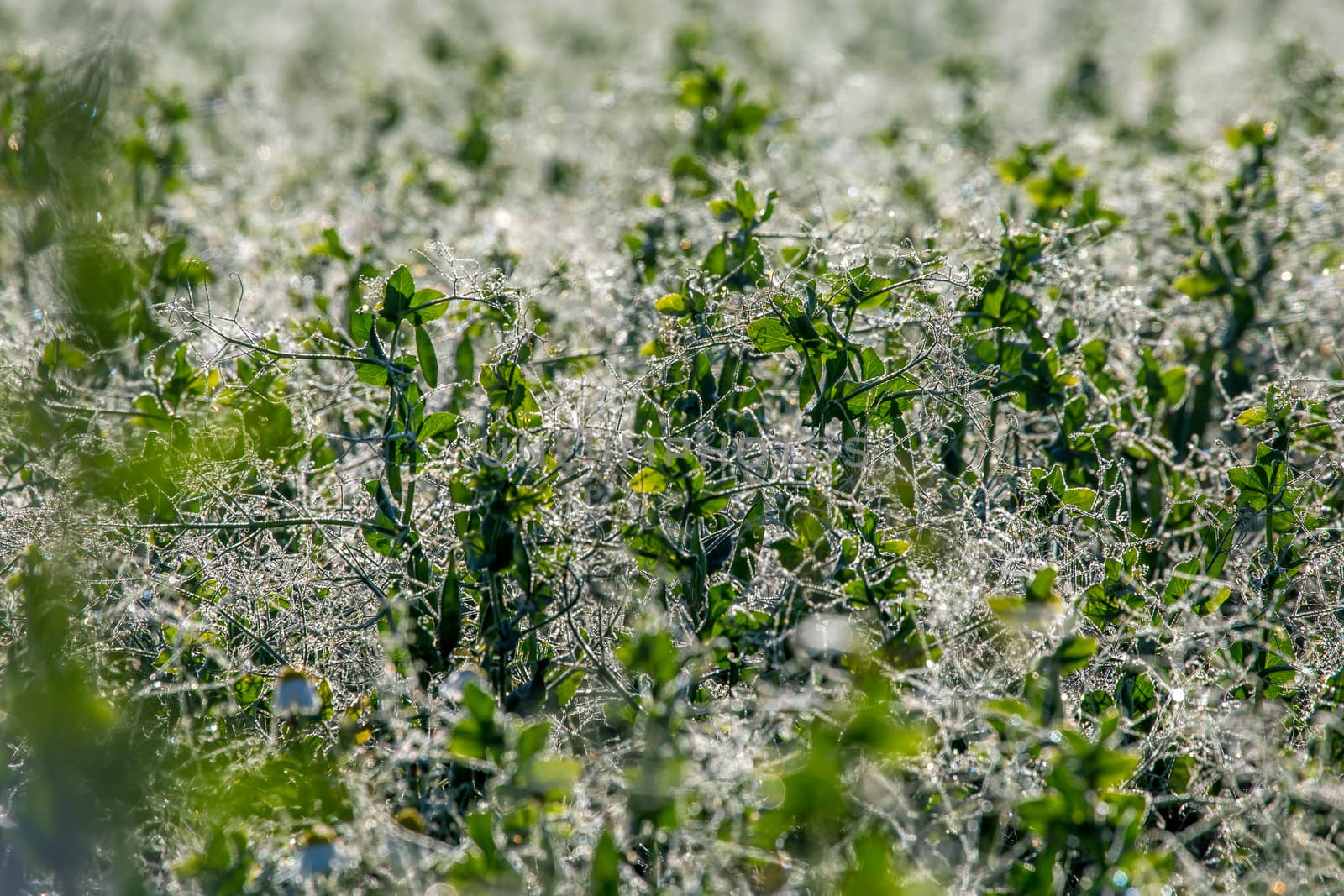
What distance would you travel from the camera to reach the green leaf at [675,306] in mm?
2178

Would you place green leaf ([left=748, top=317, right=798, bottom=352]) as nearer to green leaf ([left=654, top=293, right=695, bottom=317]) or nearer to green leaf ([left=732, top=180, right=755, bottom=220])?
green leaf ([left=654, top=293, right=695, bottom=317])

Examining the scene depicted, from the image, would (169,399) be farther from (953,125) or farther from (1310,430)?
(953,125)

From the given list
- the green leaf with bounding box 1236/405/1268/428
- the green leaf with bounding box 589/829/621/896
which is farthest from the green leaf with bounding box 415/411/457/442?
the green leaf with bounding box 1236/405/1268/428

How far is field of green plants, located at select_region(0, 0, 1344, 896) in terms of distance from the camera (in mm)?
1530

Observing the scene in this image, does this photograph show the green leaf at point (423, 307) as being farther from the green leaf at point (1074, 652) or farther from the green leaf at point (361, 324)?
the green leaf at point (1074, 652)

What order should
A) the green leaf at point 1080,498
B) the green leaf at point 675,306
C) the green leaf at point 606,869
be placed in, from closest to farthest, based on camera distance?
the green leaf at point 606,869
the green leaf at point 1080,498
the green leaf at point 675,306

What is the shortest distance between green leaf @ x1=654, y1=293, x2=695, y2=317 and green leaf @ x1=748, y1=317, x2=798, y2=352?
24 centimetres

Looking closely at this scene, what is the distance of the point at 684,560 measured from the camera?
1899 millimetres

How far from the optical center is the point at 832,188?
3744mm

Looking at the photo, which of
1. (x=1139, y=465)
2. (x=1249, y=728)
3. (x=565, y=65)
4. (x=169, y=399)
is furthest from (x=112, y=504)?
(x=565, y=65)

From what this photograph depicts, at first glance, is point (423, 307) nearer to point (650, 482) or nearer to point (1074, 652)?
point (650, 482)

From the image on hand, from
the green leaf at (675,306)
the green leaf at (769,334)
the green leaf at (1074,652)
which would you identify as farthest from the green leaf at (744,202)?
the green leaf at (1074,652)

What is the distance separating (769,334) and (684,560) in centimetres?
42

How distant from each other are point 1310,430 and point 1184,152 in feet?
10.5
